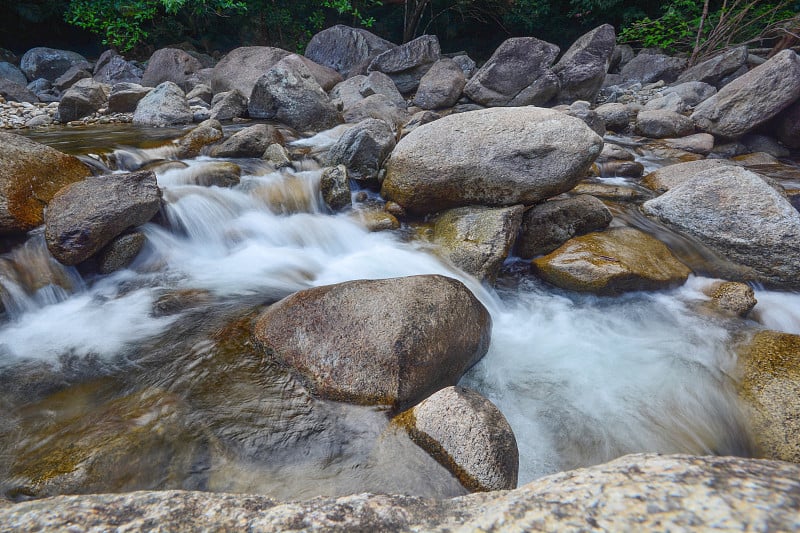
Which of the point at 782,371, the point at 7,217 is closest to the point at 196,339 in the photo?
the point at 7,217

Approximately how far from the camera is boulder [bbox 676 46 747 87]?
478 inches

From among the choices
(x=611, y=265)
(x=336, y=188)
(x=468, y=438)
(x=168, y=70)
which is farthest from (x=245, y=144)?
(x=168, y=70)

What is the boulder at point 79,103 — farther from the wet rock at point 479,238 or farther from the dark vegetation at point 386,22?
the wet rock at point 479,238

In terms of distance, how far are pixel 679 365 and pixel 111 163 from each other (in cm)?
688

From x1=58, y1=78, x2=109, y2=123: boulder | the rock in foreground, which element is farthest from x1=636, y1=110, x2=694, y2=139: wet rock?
x1=58, y1=78, x2=109, y2=123: boulder

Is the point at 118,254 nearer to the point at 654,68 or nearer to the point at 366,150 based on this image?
the point at 366,150

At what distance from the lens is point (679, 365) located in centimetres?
338

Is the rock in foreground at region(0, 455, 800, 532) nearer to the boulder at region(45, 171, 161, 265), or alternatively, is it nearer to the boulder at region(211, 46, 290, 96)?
the boulder at region(45, 171, 161, 265)

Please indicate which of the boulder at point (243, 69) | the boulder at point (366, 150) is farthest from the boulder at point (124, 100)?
the boulder at point (366, 150)

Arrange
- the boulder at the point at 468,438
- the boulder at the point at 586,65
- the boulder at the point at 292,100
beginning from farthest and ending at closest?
1. the boulder at the point at 586,65
2. the boulder at the point at 292,100
3. the boulder at the point at 468,438

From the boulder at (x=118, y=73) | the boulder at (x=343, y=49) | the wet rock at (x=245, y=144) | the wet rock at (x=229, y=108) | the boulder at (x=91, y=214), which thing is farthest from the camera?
the boulder at (x=343, y=49)

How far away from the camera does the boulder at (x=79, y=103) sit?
30.7 ft

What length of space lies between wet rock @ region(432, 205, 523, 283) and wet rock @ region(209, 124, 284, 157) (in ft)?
11.4

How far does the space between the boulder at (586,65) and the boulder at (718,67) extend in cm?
324
